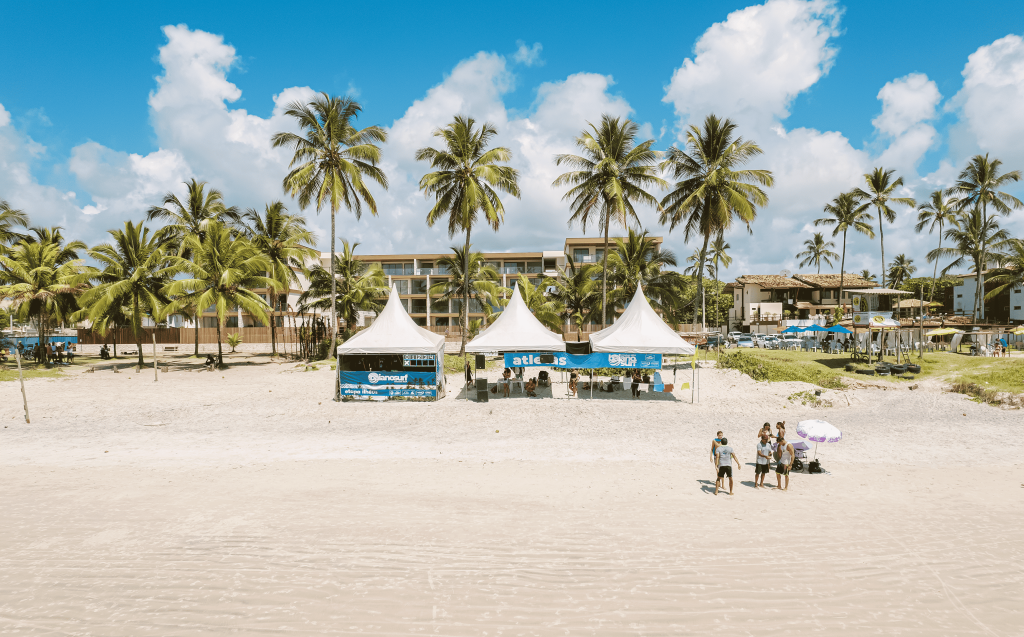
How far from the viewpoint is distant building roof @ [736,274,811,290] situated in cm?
6197

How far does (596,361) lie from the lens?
19.6 m

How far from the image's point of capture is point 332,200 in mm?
31172

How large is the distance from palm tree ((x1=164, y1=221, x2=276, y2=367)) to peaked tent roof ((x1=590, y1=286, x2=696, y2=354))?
20720mm

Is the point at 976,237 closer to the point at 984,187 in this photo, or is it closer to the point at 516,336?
the point at 984,187

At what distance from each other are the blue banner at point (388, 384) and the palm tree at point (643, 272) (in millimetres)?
19985

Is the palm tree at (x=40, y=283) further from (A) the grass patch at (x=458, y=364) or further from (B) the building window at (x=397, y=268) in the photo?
(B) the building window at (x=397, y=268)

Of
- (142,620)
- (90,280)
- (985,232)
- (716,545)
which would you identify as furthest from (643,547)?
(985,232)

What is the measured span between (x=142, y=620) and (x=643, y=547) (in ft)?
21.7

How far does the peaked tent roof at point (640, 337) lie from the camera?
64.9 ft

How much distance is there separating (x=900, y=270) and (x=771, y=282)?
29.2m

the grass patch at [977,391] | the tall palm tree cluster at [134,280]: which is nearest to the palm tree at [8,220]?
the tall palm tree cluster at [134,280]

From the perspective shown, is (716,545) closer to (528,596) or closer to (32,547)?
(528,596)

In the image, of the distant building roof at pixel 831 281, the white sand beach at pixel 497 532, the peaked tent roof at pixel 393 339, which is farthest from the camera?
the distant building roof at pixel 831 281

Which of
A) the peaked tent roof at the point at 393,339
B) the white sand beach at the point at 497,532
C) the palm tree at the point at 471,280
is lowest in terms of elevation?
the white sand beach at the point at 497,532
